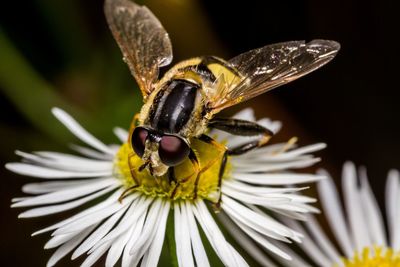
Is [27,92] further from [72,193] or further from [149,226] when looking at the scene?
[149,226]

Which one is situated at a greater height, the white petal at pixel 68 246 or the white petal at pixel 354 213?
the white petal at pixel 68 246

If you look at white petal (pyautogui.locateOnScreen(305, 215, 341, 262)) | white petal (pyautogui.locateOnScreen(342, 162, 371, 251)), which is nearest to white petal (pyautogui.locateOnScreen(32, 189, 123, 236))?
white petal (pyautogui.locateOnScreen(305, 215, 341, 262))

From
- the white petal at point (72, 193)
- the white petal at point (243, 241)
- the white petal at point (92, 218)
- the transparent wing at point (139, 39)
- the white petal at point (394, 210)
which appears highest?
the transparent wing at point (139, 39)

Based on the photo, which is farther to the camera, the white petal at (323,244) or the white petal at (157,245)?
the white petal at (323,244)

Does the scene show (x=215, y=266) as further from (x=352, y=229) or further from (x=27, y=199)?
(x=27, y=199)

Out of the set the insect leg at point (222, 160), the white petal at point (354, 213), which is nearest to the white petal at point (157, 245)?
the insect leg at point (222, 160)

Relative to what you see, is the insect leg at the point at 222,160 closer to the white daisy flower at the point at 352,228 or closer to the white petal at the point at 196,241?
the white petal at the point at 196,241

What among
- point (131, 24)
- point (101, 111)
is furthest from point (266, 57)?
point (101, 111)
